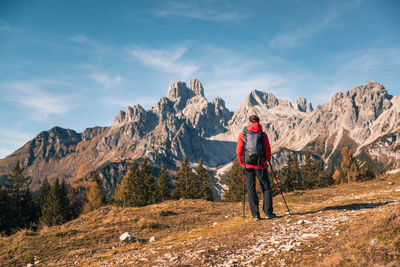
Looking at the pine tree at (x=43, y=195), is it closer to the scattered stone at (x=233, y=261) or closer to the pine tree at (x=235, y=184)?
the pine tree at (x=235, y=184)

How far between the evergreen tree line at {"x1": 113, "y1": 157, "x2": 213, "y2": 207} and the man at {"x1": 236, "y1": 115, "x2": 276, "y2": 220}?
51.6m

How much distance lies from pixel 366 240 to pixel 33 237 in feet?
54.6

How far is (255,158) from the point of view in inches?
430

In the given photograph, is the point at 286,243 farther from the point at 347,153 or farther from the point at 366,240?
the point at 347,153

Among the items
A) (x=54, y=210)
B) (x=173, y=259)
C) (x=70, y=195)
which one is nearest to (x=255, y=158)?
(x=173, y=259)

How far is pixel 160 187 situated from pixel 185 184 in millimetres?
6875

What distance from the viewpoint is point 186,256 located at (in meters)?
7.06

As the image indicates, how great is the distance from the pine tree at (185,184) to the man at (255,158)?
2033 inches

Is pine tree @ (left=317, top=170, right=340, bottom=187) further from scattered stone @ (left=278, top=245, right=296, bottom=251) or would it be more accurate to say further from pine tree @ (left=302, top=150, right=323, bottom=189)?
scattered stone @ (left=278, top=245, right=296, bottom=251)

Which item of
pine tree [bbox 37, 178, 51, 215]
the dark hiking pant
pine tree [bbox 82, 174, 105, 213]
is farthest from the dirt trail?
pine tree [bbox 37, 178, 51, 215]

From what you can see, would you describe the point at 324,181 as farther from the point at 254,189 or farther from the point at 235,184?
the point at 254,189

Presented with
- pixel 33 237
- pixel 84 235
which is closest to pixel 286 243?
pixel 84 235

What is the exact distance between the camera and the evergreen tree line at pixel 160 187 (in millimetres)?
60781

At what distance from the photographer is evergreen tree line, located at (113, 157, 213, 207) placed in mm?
60781
